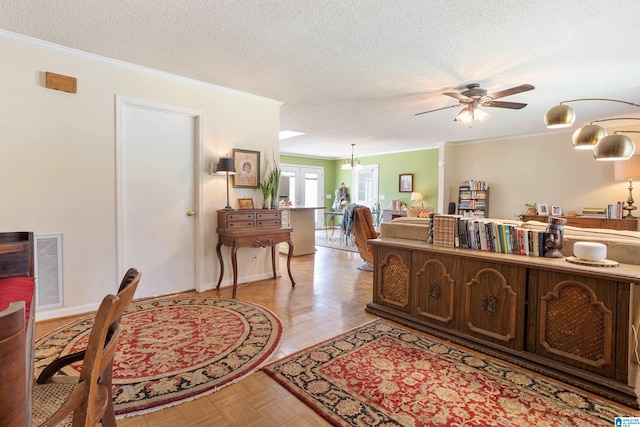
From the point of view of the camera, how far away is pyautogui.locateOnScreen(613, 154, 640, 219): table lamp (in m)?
5.02

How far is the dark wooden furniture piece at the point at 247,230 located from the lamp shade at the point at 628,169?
5366mm

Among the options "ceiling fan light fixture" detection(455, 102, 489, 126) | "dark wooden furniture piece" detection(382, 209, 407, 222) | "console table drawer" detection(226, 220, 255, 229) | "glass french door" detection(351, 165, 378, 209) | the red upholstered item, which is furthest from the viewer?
"glass french door" detection(351, 165, 378, 209)

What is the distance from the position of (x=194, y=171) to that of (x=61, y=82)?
4.70 feet

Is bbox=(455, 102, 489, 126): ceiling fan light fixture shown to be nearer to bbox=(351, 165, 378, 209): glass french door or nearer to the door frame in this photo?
→ the door frame

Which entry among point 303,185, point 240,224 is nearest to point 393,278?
point 240,224

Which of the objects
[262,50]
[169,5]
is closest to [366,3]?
[262,50]

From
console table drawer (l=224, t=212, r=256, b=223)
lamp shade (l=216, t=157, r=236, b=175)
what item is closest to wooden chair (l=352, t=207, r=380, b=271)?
console table drawer (l=224, t=212, r=256, b=223)

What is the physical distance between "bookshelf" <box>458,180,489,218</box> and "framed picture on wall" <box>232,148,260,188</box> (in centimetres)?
505

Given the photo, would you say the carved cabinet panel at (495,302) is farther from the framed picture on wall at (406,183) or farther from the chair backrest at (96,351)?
the framed picture on wall at (406,183)

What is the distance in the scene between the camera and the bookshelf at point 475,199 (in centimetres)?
730

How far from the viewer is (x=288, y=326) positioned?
2881 mm

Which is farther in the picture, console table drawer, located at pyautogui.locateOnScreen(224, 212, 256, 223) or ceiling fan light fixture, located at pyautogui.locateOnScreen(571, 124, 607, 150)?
console table drawer, located at pyautogui.locateOnScreen(224, 212, 256, 223)

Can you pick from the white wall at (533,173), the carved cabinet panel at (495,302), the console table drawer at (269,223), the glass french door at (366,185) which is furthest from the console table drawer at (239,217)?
the glass french door at (366,185)

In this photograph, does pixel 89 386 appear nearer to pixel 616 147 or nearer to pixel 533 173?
pixel 616 147
